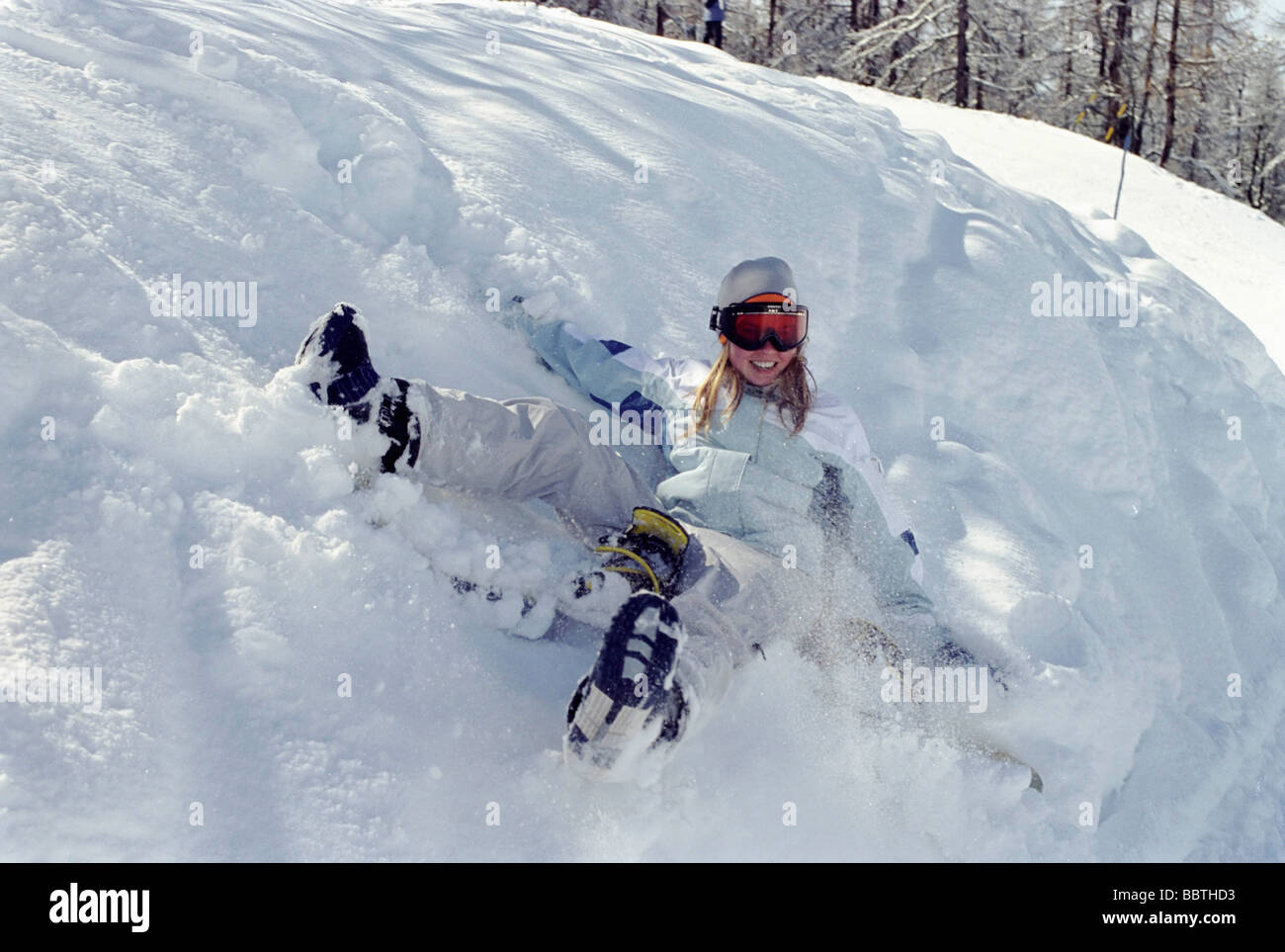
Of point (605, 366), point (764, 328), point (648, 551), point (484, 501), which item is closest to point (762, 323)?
point (764, 328)

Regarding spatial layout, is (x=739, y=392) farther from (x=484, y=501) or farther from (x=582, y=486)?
(x=484, y=501)

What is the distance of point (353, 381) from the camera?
241cm

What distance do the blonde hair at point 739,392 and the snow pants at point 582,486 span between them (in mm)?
286

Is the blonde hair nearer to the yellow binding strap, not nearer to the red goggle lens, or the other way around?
the red goggle lens

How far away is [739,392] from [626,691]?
118 centimetres

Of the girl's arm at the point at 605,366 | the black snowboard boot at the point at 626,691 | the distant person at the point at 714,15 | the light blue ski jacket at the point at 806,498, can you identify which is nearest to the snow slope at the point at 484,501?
the girl's arm at the point at 605,366

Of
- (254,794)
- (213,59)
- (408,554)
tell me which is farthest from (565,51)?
(254,794)

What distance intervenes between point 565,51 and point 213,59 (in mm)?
2330

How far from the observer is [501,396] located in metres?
3.30

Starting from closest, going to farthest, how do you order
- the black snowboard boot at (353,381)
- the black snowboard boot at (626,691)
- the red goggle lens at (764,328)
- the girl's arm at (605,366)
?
the black snowboard boot at (626,691)
the black snowboard boot at (353,381)
the red goggle lens at (764,328)
the girl's arm at (605,366)

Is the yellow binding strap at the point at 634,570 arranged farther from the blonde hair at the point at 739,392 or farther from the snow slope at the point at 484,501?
the blonde hair at the point at 739,392

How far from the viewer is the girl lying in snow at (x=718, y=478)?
2488 mm

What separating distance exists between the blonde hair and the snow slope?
58cm

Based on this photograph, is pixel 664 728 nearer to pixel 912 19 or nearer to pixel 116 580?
pixel 116 580
